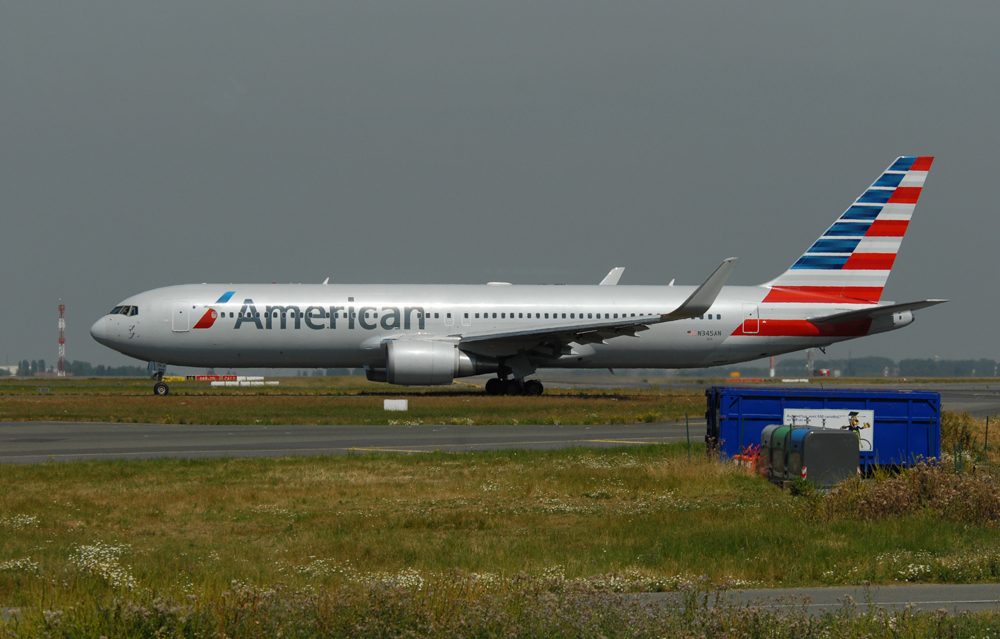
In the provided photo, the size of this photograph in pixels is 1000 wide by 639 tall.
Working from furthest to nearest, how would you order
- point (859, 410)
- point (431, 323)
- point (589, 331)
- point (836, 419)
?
point (431, 323) < point (589, 331) < point (836, 419) < point (859, 410)

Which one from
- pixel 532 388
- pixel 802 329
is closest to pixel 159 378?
pixel 532 388

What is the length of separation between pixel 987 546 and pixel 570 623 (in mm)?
6889

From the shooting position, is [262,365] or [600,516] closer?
[600,516]

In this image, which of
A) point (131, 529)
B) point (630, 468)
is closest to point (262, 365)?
point (630, 468)

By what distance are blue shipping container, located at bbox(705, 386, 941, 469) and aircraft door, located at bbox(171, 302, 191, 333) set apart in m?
25.9

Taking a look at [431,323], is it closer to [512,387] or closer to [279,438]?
[512,387]

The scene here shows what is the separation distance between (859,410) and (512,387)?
23.4 metres

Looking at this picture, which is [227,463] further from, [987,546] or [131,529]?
[987,546]

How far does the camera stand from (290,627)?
6.80 metres

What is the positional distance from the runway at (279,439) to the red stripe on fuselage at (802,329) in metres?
13.7

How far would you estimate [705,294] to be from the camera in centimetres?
3631

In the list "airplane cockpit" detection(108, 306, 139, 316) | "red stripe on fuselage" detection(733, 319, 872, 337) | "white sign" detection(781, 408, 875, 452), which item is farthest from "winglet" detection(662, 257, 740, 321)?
"airplane cockpit" detection(108, 306, 139, 316)

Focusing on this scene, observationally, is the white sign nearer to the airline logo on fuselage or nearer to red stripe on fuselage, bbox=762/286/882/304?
the airline logo on fuselage

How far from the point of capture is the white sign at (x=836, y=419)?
722 inches
